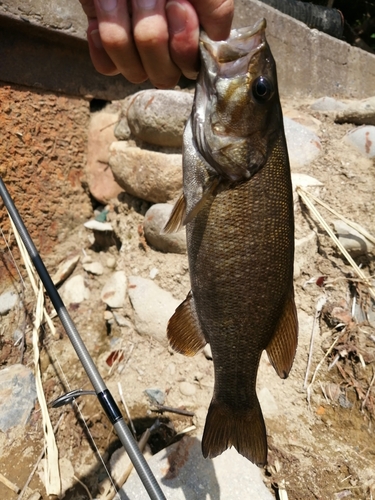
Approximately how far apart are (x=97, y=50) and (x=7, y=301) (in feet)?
7.04

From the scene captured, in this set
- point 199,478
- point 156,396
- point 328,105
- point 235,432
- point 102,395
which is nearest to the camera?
point 235,432

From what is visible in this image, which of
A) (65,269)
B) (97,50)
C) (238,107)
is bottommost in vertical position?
(65,269)

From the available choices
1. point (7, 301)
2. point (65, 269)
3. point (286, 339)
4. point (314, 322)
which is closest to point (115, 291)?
point (65, 269)

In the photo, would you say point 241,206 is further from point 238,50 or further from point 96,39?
point 96,39

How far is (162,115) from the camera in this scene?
2910 millimetres

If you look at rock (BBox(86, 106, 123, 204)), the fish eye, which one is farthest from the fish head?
rock (BBox(86, 106, 123, 204))

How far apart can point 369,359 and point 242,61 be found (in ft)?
6.40

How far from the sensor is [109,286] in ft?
9.99

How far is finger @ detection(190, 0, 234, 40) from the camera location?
1099 mm

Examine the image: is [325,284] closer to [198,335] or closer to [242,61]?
[198,335]

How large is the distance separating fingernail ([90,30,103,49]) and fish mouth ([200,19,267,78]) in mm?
359

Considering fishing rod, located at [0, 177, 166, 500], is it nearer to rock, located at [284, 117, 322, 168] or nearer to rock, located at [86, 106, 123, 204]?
rock, located at [86, 106, 123, 204]

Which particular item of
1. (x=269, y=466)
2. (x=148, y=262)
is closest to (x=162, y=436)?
(x=269, y=466)

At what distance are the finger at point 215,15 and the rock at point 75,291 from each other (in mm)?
2324
